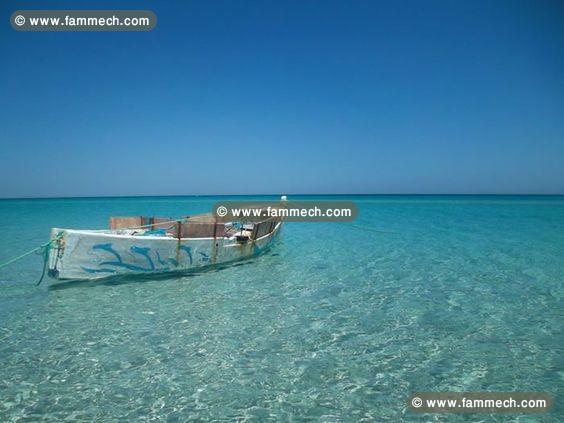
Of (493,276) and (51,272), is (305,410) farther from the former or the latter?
(493,276)

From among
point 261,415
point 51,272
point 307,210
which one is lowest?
point 261,415

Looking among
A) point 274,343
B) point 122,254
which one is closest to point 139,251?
point 122,254

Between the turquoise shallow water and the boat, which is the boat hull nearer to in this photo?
the boat

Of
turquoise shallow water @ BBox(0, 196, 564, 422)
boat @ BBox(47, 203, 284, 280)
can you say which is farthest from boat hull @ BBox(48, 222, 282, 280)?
turquoise shallow water @ BBox(0, 196, 564, 422)

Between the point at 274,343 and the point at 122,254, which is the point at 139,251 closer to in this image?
the point at 122,254

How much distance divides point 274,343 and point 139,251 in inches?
259

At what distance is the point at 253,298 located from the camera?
10062mm

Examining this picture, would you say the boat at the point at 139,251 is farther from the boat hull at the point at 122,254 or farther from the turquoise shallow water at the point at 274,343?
the turquoise shallow water at the point at 274,343

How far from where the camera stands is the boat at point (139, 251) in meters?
10.6

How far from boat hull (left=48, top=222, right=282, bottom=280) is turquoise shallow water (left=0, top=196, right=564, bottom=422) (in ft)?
1.71

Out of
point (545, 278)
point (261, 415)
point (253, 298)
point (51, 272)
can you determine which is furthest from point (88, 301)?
point (545, 278)

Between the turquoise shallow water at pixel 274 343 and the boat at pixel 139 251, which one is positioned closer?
the turquoise shallow water at pixel 274 343

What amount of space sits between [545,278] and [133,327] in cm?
1398

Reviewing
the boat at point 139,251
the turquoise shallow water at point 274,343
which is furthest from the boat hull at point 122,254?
the turquoise shallow water at point 274,343
